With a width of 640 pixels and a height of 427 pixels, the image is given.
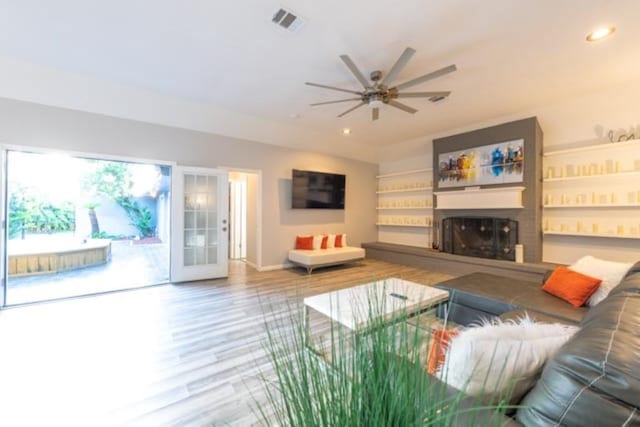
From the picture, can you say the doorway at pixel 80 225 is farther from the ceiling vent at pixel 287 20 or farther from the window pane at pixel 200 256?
the ceiling vent at pixel 287 20


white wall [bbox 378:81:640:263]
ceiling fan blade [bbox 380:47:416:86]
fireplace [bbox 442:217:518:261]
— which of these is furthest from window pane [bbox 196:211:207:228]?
white wall [bbox 378:81:640:263]

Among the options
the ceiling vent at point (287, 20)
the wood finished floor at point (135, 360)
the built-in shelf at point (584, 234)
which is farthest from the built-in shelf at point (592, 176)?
the ceiling vent at point (287, 20)

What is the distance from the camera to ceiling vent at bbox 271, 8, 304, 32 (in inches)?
96.3

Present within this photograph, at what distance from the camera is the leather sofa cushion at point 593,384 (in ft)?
2.38

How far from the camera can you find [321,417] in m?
0.47

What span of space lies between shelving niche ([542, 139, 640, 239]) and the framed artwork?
47 cm

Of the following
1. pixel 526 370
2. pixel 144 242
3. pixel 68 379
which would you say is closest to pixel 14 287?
pixel 68 379

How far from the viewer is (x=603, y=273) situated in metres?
2.42

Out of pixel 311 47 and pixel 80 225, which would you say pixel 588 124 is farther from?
pixel 80 225

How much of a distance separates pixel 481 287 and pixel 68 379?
374 cm

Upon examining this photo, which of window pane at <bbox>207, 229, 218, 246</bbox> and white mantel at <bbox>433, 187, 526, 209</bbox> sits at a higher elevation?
white mantel at <bbox>433, 187, 526, 209</bbox>

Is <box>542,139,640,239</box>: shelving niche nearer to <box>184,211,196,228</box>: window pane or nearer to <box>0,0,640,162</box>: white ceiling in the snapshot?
<box>0,0,640,162</box>: white ceiling

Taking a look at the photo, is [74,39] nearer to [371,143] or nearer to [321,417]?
[321,417]

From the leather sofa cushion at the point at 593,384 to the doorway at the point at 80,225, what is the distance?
197 inches
